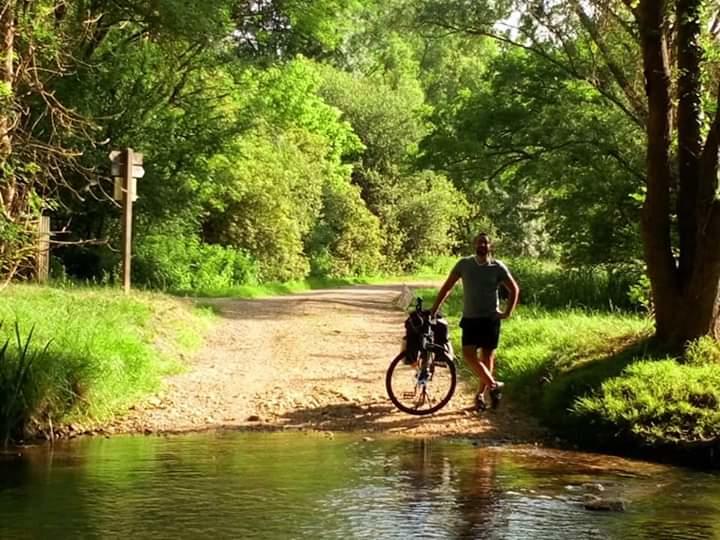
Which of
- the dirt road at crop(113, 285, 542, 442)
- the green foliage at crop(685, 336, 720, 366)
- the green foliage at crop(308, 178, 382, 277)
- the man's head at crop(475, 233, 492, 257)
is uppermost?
the green foliage at crop(308, 178, 382, 277)

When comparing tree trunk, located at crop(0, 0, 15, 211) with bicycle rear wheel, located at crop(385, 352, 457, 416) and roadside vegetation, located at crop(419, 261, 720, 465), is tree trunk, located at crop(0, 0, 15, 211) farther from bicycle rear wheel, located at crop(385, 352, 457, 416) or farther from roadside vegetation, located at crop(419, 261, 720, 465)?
roadside vegetation, located at crop(419, 261, 720, 465)

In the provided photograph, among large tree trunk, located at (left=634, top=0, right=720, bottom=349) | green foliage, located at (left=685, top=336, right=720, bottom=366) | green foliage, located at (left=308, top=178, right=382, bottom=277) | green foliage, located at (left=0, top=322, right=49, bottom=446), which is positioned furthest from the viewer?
green foliage, located at (left=308, top=178, right=382, bottom=277)

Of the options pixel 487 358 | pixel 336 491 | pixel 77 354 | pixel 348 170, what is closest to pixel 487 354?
pixel 487 358

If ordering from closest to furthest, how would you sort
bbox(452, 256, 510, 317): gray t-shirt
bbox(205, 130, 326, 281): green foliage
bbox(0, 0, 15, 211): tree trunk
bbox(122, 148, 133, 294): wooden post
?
1. bbox(452, 256, 510, 317): gray t-shirt
2. bbox(0, 0, 15, 211): tree trunk
3. bbox(122, 148, 133, 294): wooden post
4. bbox(205, 130, 326, 281): green foliage

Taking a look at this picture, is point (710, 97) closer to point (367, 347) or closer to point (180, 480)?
point (367, 347)

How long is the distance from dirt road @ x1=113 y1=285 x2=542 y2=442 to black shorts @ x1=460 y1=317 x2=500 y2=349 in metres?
0.82

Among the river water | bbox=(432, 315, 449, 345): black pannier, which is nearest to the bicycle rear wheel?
bbox=(432, 315, 449, 345): black pannier

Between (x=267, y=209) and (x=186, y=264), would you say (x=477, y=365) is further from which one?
(x=267, y=209)

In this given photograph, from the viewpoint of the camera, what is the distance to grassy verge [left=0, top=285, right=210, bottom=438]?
10109 mm

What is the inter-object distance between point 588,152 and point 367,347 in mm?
9919

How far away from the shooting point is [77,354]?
36.3ft

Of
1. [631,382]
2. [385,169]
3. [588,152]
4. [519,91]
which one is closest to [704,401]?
[631,382]

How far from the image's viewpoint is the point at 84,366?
35.5ft

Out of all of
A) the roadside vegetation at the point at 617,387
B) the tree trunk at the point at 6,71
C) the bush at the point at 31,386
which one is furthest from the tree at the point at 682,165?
the tree trunk at the point at 6,71
